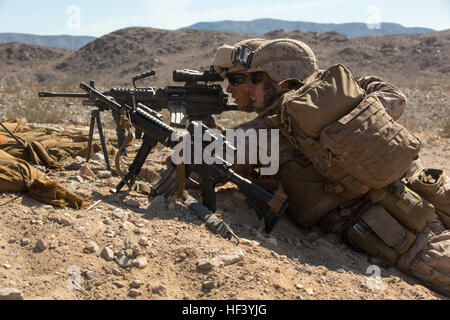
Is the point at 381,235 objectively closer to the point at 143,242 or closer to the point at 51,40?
the point at 143,242

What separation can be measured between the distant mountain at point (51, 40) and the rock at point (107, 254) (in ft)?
404

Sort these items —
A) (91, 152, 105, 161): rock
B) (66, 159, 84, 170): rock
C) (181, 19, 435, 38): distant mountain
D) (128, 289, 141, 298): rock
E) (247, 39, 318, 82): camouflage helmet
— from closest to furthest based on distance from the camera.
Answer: (128, 289, 141, 298): rock
(247, 39, 318, 82): camouflage helmet
(66, 159, 84, 170): rock
(91, 152, 105, 161): rock
(181, 19, 435, 38): distant mountain

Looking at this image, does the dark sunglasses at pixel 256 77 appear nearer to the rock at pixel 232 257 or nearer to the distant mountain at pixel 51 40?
→ the rock at pixel 232 257

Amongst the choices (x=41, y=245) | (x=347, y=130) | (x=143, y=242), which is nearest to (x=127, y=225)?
(x=143, y=242)

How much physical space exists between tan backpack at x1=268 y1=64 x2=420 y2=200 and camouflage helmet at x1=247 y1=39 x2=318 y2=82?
57 cm

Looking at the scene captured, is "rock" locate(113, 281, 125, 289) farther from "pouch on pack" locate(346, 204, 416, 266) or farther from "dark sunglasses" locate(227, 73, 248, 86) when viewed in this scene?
"dark sunglasses" locate(227, 73, 248, 86)

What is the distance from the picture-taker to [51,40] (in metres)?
125

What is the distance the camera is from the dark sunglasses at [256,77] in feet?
13.6

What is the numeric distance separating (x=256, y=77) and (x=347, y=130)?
127cm

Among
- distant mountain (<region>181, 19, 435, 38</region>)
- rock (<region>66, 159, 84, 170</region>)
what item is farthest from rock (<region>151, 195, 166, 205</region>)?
distant mountain (<region>181, 19, 435, 38</region>)

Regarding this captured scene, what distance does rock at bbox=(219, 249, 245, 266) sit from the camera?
2.88 m

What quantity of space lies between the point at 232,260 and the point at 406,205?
1.52 m
